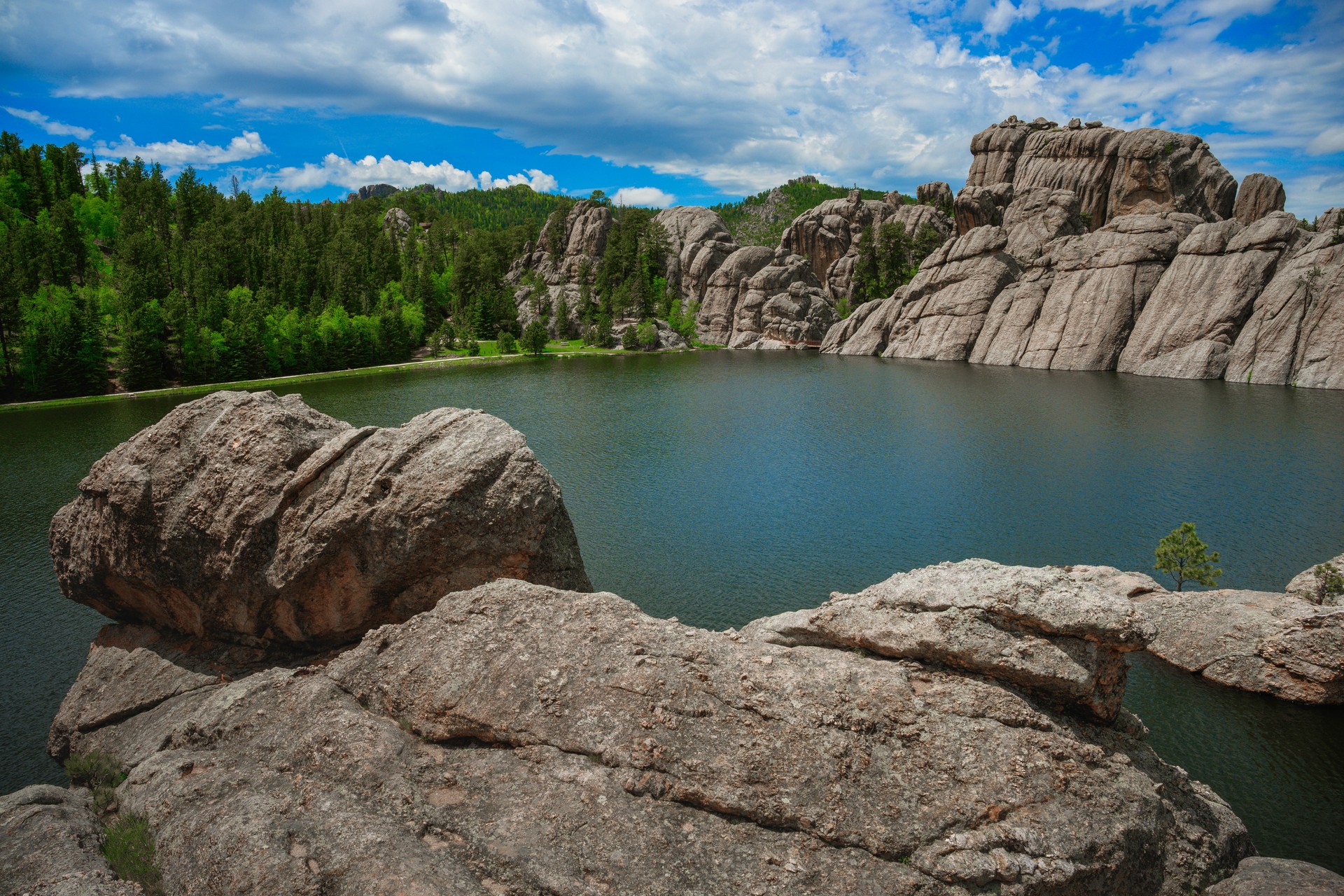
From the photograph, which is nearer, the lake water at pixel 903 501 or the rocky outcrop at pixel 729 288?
the lake water at pixel 903 501

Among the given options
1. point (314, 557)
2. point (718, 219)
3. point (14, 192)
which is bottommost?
point (314, 557)

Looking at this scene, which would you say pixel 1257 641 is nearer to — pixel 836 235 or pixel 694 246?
pixel 836 235

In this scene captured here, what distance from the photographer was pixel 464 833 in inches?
318

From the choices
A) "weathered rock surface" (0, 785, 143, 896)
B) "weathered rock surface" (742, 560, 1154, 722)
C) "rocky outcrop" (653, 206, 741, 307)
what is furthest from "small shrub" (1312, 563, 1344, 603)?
"rocky outcrop" (653, 206, 741, 307)

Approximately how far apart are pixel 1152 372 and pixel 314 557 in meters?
80.7

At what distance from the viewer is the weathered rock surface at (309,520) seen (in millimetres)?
14359

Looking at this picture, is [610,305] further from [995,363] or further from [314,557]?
[314,557]

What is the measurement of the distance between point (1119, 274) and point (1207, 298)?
996cm

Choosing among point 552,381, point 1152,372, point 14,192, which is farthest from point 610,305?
point 14,192

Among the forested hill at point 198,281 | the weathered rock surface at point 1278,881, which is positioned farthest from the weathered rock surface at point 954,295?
the weathered rock surface at point 1278,881

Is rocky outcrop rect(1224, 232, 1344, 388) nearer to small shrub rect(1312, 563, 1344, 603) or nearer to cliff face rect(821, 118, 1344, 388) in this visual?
cliff face rect(821, 118, 1344, 388)

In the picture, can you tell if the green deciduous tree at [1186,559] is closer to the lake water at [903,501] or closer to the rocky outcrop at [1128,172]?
the lake water at [903,501]

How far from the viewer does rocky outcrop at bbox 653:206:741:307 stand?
132625mm

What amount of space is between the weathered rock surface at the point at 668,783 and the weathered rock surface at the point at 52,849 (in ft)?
1.99
